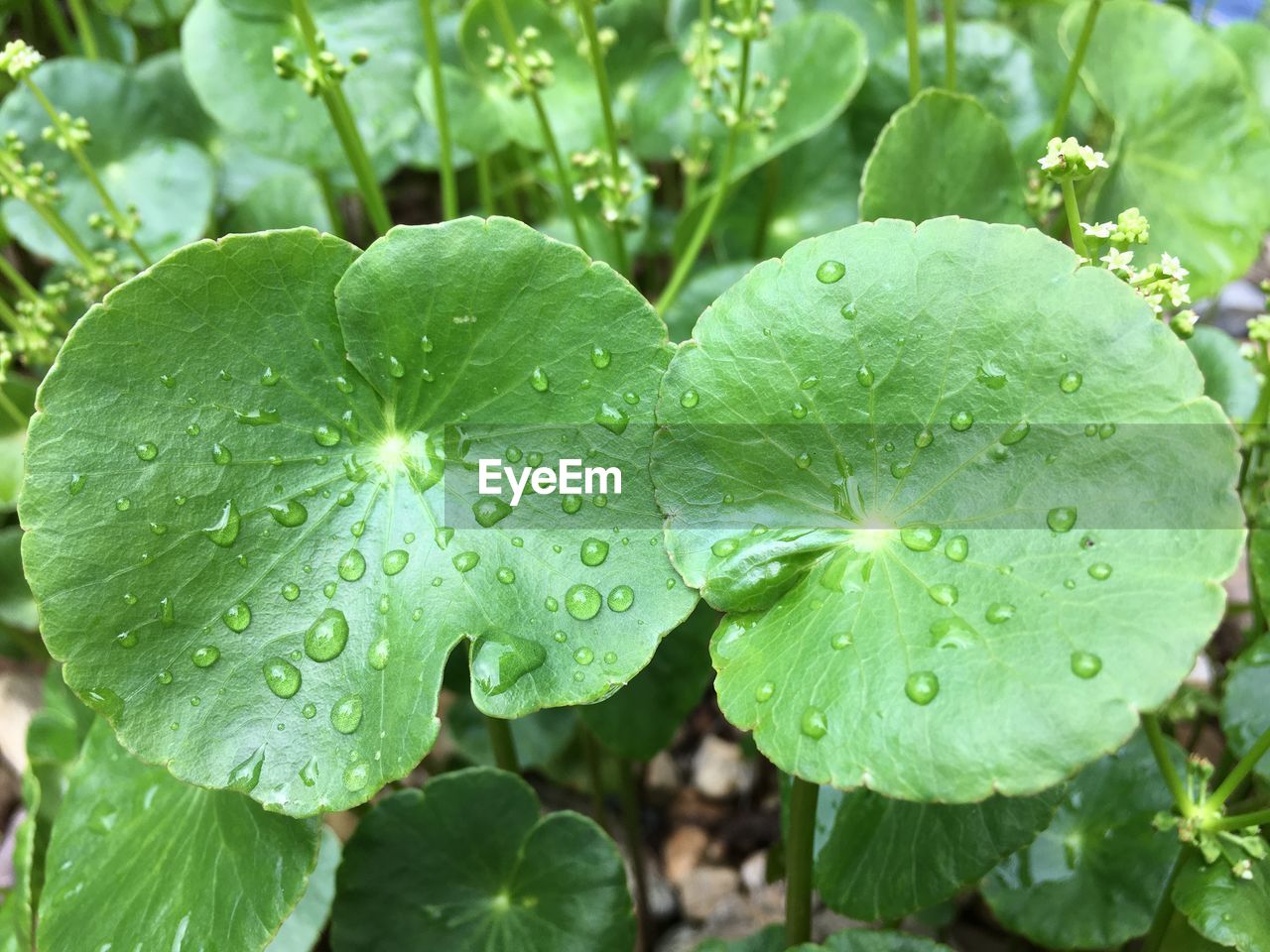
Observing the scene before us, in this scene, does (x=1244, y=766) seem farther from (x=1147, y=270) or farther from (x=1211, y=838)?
(x=1147, y=270)

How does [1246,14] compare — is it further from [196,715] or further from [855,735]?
[196,715]

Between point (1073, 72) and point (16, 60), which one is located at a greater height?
point (16, 60)

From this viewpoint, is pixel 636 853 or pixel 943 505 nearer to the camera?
pixel 943 505

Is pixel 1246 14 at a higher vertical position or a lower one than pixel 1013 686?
lower

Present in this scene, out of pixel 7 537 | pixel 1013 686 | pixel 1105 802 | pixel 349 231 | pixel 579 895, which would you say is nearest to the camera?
pixel 1013 686

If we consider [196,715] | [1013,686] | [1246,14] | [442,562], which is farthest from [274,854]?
[1246,14]

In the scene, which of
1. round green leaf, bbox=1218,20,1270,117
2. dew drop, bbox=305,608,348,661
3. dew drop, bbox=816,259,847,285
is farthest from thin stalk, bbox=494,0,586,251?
round green leaf, bbox=1218,20,1270,117

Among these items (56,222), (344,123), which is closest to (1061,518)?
(344,123)
